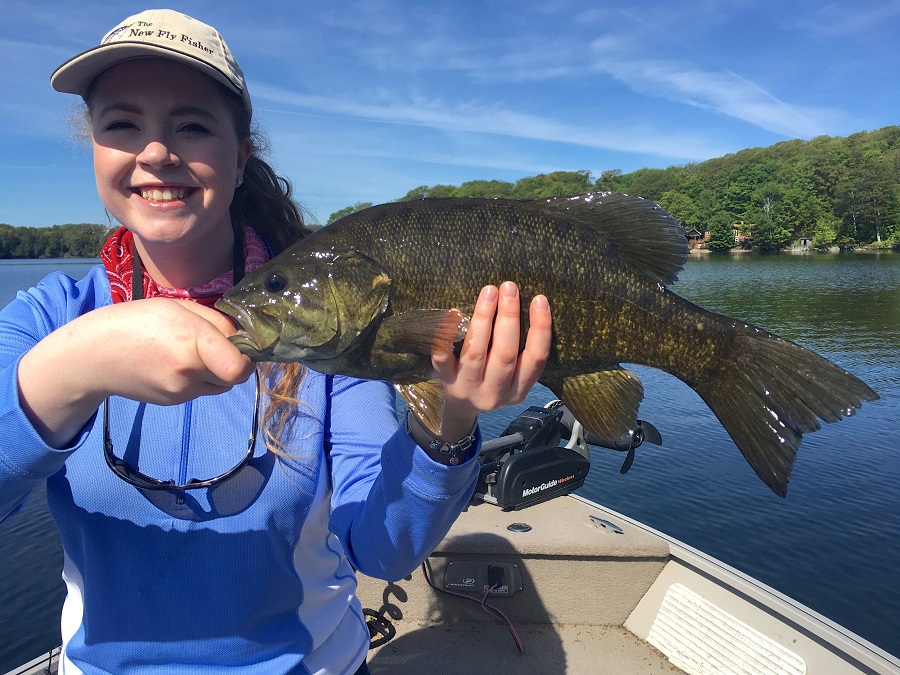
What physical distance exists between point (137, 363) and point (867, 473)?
13.5m

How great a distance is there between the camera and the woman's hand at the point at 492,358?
1874 mm

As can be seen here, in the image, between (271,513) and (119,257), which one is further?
(119,257)

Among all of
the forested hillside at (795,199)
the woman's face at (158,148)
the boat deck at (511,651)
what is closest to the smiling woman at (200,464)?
the woman's face at (158,148)

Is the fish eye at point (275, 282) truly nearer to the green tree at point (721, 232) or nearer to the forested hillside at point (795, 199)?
the forested hillside at point (795, 199)

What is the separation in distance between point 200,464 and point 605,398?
57.4 inches

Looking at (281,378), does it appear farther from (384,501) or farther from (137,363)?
(137,363)

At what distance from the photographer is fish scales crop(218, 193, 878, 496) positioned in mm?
1946

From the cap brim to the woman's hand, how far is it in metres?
1.13

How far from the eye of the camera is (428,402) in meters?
1.95

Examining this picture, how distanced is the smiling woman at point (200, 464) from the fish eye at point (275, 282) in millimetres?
236

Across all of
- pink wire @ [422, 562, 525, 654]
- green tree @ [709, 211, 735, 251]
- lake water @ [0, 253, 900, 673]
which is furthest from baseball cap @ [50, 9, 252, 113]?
green tree @ [709, 211, 735, 251]

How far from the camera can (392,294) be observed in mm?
2010

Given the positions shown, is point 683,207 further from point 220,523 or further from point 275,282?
point 220,523

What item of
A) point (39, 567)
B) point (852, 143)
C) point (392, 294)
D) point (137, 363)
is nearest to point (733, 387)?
point (392, 294)
